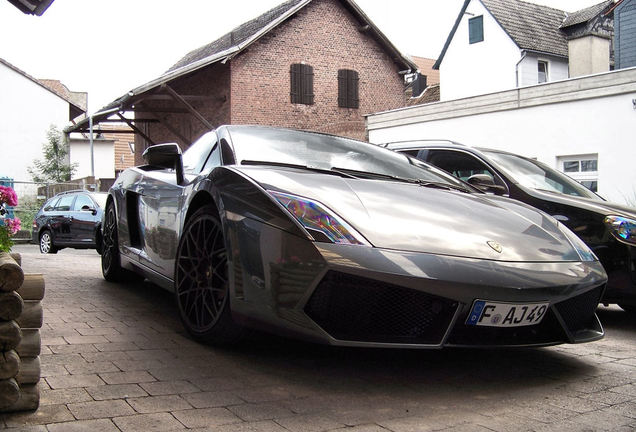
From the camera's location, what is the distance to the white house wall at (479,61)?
31859 millimetres

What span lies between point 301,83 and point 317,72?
0.93 meters

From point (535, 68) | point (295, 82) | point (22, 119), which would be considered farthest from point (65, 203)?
point (22, 119)

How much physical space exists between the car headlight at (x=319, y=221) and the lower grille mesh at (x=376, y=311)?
0.17 meters

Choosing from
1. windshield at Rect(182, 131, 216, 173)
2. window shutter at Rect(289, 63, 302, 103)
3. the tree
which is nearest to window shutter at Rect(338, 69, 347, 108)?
window shutter at Rect(289, 63, 302, 103)

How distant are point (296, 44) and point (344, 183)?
23.9 meters

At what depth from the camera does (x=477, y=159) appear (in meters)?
6.12

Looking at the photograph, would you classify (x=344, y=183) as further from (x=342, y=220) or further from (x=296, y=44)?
(x=296, y=44)

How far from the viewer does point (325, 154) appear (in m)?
4.11

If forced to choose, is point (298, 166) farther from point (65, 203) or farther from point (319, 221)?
point (65, 203)

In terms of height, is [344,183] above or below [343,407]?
above

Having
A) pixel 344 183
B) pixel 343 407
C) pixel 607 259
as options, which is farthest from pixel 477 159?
pixel 343 407

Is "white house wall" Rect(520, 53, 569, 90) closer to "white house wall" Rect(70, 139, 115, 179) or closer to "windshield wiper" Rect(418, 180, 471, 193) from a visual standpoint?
"windshield wiper" Rect(418, 180, 471, 193)

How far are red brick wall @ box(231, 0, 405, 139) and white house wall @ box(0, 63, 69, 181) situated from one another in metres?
19.5

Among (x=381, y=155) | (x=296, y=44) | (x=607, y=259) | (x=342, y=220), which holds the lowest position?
(x=607, y=259)
